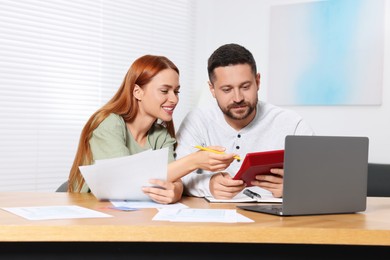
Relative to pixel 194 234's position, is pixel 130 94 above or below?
above

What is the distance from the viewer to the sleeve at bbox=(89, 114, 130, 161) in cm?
212

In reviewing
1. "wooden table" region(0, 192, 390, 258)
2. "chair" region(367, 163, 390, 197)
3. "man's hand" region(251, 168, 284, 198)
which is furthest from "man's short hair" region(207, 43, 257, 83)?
"chair" region(367, 163, 390, 197)

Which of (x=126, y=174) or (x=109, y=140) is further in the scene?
(x=109, y=140)

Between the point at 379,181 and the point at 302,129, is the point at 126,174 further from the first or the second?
the point at 379,181

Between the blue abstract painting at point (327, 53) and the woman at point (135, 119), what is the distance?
5.46 feet

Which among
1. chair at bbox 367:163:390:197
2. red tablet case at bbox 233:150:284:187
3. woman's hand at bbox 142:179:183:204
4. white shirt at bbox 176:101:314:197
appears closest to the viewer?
red tablet case at bbox 233:150:284:187

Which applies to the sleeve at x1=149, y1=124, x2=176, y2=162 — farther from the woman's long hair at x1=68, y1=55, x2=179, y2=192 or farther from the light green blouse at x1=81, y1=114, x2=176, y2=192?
the woman's long hair at x1=68, y1=55, x2=179, y2=192

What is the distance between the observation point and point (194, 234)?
1350 millimetres

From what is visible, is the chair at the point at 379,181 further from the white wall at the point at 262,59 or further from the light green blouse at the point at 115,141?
the light green blouse at the point at 115,141

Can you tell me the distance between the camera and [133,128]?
2.37m

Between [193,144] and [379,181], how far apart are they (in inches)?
60.5

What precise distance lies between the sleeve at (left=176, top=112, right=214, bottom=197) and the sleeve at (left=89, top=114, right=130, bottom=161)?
26cm

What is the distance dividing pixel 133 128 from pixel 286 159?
3.42ft

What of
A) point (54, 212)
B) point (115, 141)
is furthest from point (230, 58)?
point (54, 212)
